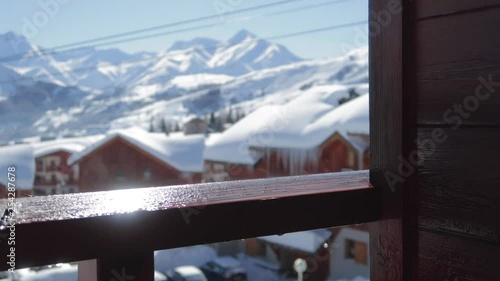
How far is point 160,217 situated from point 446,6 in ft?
1.73

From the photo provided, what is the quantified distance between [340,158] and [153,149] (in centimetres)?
489

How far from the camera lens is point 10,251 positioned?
1.71 feet

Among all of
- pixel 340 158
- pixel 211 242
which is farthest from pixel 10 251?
pixel 340 158

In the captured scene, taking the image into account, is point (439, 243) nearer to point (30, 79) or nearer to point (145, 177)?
point (145, 177)

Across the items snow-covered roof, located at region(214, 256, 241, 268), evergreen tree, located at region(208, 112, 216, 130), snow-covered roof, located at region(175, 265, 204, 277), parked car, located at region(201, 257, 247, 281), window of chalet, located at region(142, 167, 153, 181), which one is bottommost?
parked car, located at region(201, 257, 247, 281)

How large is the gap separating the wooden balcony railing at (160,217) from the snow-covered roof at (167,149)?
12476 millimetres

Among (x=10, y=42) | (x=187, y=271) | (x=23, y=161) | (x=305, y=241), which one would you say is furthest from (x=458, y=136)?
(x=23, y=161)

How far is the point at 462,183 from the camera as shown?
0.75m

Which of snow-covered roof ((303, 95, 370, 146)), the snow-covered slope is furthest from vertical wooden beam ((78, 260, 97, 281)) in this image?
the snow-covered slope

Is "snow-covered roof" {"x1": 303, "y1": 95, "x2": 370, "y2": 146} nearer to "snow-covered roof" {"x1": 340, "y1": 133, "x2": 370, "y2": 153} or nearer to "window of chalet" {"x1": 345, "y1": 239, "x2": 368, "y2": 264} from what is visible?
"snow-covered roof" {"x1": 340, "y1": 133, "x2": 370, "y2": 153}

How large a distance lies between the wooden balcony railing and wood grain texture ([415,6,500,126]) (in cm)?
18

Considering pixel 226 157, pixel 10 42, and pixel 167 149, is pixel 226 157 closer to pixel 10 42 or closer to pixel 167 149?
pixel 167 149

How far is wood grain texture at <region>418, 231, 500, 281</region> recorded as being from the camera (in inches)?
28.4

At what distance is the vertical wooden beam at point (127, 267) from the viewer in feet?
1.95
